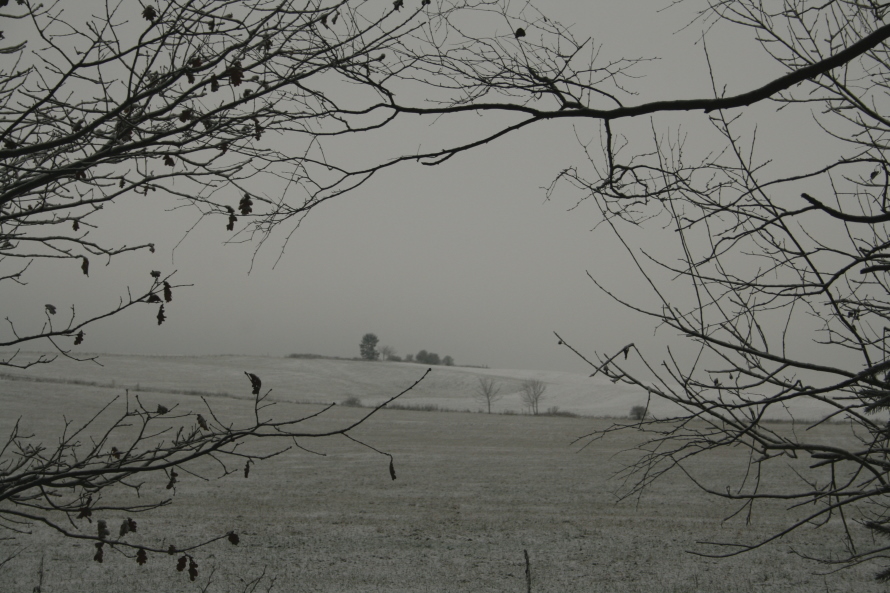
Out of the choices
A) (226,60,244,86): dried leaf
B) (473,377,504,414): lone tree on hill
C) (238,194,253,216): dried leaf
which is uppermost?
(226,60,244,86): dried leaf

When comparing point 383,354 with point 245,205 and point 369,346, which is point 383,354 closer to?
point 369,346

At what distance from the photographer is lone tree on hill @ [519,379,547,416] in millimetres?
64875

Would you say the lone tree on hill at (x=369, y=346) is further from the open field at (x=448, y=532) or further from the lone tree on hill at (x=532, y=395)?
the open field at (x=448, y=532)

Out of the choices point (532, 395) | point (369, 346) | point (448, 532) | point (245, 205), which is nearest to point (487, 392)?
point (532, 395)

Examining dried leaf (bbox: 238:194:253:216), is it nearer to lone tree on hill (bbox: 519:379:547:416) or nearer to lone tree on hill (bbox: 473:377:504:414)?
lone tree on hill (bbox: 473:377:504:414)

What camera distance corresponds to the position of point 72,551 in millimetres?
12555

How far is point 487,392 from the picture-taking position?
64.1 metres

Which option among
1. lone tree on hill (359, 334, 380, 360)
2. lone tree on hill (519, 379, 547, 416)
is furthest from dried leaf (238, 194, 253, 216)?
lone tree on hill (359, 334, 380, 360)

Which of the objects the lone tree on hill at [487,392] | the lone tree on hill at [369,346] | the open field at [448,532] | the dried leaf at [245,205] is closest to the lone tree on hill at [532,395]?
the lone tree on hill at [487,392]

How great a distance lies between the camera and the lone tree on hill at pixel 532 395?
64875mm

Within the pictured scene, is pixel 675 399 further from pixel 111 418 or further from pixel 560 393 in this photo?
pixel 560 393

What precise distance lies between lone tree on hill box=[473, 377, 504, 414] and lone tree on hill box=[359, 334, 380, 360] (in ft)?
79.1

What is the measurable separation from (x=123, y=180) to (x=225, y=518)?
14.6 meters

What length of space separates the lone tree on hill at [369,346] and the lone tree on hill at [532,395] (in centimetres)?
2796
